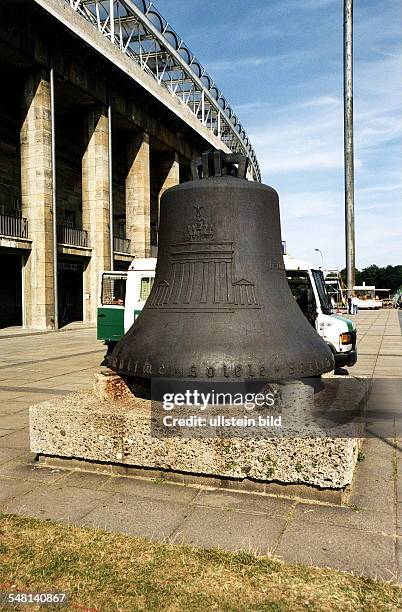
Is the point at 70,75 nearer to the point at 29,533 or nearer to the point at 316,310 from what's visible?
the point at 316,310

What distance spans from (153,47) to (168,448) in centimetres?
3183

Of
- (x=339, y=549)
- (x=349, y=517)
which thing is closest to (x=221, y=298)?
(x=349, y=517)

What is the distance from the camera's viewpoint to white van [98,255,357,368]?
33.5 ft

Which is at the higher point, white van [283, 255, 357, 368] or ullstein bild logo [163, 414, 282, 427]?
white van [283, 255, 357, 368]

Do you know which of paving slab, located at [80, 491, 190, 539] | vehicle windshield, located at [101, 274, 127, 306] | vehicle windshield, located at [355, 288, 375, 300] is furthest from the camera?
vehicle windshield, located at [355, 288, 375, 300]

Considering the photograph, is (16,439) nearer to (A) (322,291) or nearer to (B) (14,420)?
(B) (14,420)

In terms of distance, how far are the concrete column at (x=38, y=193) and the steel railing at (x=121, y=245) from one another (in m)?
7.57

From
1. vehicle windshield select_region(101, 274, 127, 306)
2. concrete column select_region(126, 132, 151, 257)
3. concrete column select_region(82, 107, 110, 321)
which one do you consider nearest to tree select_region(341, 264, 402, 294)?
concrete column select_region(126, 132, 151, 257)

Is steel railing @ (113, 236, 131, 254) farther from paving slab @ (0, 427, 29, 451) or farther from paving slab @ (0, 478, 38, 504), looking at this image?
paving slab @ (0, 478, 38, 504)

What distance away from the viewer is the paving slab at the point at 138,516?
3.43m

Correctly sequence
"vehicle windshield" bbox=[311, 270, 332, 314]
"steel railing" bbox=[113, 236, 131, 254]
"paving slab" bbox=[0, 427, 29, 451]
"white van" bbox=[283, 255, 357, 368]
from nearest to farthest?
1. "paving slab" bbox=[0, 427, 29, 451]
2. "white van" bbox=[283, 255, 357, 368]
3. "vehicle windshield" bbox=[311, 270, 332, 314]
4. "steel railing" bbox=[113, 236, 131, 254]

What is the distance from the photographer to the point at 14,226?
2316cm

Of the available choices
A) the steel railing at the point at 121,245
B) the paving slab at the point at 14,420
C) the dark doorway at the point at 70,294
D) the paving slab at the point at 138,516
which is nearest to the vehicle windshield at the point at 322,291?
the paving slab at the point at 14,420

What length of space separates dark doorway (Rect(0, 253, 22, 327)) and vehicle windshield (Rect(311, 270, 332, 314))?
794 inches
